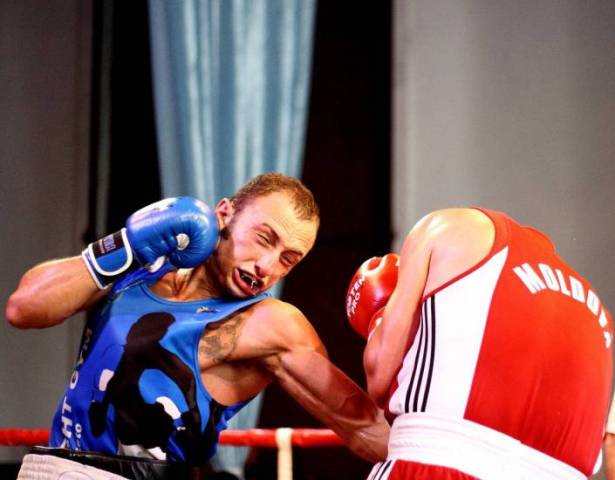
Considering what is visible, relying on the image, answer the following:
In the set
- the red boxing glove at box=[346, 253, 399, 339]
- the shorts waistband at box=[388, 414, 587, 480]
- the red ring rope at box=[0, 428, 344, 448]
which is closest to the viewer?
the shorts waistband at box=[388, 414, 587, 480]

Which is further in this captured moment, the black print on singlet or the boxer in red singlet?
the black print on singlet

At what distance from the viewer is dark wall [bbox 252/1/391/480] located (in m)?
4.05

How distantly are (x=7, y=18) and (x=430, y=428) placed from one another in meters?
3.69

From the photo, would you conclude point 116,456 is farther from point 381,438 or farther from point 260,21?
point 260,21

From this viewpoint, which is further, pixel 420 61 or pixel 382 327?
pixel 420 61

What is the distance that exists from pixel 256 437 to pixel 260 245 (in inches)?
33.5

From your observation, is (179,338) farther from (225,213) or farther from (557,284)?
(557,284)

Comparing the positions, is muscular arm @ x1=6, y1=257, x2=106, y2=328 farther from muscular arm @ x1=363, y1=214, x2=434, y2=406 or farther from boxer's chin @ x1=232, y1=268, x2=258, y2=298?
muscular arm @ x1=363, y1=214, x2=434, y2=406

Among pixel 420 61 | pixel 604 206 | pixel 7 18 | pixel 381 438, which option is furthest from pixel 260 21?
pixel 381 438

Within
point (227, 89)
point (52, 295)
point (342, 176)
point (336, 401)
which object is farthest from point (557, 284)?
point (227, 89)

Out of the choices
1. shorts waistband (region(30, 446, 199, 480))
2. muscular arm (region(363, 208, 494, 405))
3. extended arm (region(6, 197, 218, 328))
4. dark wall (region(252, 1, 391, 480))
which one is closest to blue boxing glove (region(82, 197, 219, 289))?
extended arm (region(6, 197, 218, 328))

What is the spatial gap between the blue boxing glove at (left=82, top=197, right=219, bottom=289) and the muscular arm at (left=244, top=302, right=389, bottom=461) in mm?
239

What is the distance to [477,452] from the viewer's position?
140cm

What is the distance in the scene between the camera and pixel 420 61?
4055 mm
